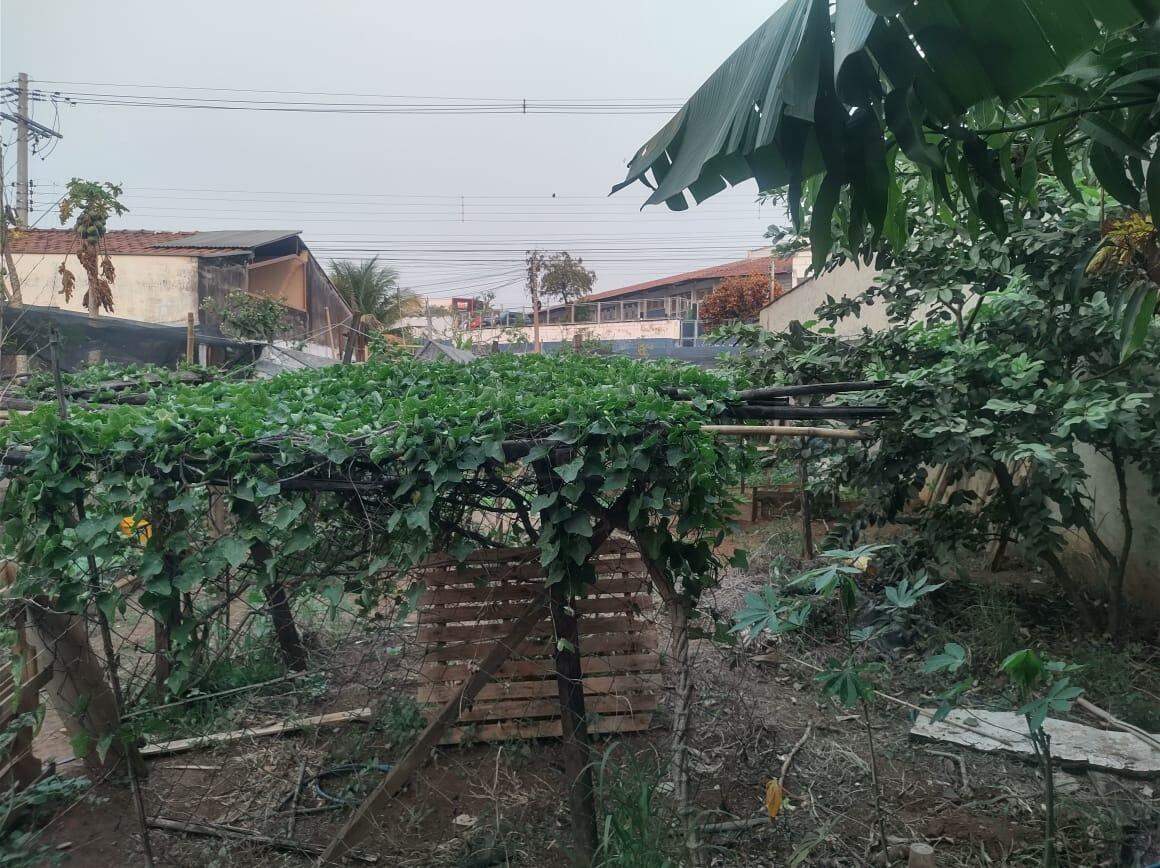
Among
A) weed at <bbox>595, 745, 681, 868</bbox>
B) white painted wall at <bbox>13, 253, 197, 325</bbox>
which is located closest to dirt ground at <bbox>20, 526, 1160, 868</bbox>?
weed at <bbox>595, 745, 681, 868</bbox>

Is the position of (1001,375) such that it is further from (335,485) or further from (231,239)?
(231,239)

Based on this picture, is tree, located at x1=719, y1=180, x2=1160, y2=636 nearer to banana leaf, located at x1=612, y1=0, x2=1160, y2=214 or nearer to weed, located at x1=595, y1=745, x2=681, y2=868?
banana leaf, located at x1=612, y1=0, x2=1160, y2=214

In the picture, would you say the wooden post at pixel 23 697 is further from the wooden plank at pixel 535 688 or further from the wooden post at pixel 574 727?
the wooden post at pixel 574 727

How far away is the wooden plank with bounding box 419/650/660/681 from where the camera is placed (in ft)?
14.0

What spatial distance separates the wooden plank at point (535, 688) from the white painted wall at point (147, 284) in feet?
48.9

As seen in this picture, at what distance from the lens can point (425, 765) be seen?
425cm

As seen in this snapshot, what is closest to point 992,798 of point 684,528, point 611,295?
point 684,528

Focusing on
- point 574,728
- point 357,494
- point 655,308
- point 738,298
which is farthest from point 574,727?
point 655,308

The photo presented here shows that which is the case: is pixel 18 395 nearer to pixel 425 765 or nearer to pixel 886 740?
pixel 425 765

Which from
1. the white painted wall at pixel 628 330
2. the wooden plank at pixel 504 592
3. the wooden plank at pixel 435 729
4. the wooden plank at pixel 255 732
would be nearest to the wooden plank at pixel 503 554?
the wooden plank at pixel 504 592

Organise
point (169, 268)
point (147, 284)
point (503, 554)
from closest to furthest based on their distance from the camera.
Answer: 1. point (503, 554)
2. point (169, 268)
3. point (147, 284)

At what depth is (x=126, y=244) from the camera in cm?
1886

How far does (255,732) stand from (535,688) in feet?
5.54

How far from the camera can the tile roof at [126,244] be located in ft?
55.2
